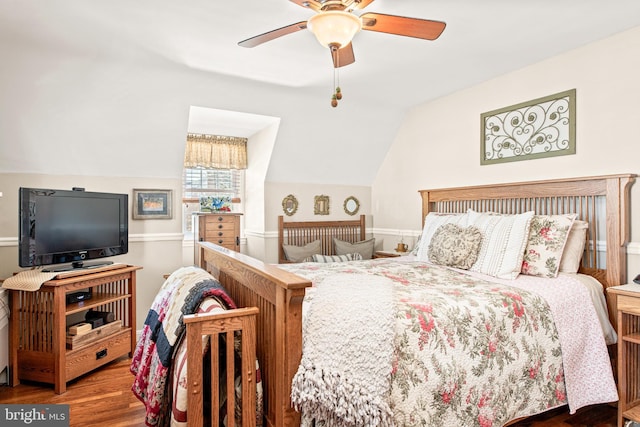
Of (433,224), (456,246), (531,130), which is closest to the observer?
(456,246)

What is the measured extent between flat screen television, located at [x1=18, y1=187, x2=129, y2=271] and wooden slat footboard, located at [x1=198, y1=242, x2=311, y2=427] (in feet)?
5.39

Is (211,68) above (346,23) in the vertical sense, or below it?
above

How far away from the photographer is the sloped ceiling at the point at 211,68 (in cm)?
218

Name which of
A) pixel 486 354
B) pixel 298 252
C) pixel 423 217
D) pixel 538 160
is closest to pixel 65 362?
pixel 298 252

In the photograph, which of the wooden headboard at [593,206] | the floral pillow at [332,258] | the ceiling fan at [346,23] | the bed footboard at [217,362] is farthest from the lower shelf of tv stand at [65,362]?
the wooden headboard at [593,206]

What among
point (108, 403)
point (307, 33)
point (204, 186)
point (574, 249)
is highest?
point (307, 33)

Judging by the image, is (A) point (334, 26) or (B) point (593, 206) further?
(B) point (593, 206)

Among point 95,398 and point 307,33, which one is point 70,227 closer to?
point 95,398

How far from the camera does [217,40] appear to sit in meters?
2.51

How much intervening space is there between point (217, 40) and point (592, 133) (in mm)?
2603

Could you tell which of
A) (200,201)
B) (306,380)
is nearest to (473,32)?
(306,380)

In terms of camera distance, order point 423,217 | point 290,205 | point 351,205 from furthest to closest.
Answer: point 351,205
point 290,205
point 423,217

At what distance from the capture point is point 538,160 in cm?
298

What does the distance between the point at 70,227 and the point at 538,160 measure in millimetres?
3608
